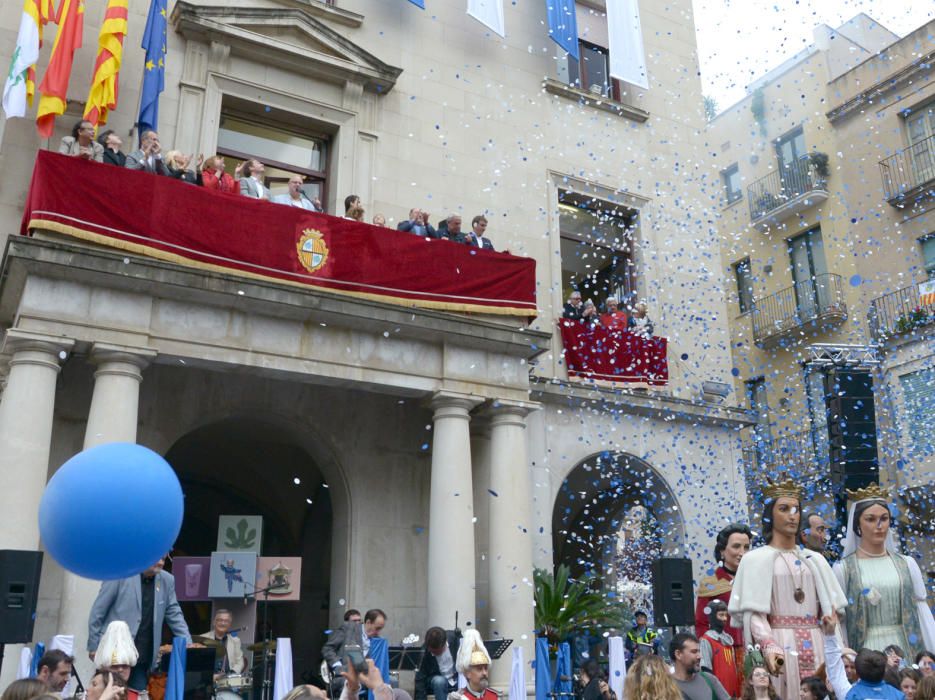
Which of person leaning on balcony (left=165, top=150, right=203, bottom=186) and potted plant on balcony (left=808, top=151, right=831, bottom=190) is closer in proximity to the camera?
person leaning on balcony (left=165, top=150, right=203, bottom=186)

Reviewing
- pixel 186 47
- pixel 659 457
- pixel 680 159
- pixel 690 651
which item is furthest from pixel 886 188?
pixel 690 651

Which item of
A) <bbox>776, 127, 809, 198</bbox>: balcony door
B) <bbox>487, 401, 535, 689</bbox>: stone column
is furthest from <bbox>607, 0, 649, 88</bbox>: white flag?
<bbox>776, 127, 809, 198</bbox>: balcony door

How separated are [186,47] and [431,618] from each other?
9531 mm

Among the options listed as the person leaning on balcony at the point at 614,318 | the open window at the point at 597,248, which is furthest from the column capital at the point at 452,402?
the open window at the point at 597,248

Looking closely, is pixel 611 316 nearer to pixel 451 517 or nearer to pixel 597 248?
pixel 597 248

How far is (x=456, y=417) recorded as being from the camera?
13.3 metres

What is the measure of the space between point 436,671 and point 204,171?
727 centimetres

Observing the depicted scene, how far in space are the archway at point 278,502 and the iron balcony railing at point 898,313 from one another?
603 inches

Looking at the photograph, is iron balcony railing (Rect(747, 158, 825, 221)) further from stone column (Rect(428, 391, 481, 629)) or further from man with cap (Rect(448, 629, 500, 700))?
man with cap (Rect(448, 629, 500, 700))

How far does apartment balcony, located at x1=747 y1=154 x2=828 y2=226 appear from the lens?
26922 millimetres

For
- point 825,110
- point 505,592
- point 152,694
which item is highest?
point 825,110

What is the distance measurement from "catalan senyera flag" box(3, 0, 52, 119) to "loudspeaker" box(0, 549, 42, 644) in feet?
21.0

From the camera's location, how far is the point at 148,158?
476 inches

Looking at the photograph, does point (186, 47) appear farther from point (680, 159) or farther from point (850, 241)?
point (850, 241)
